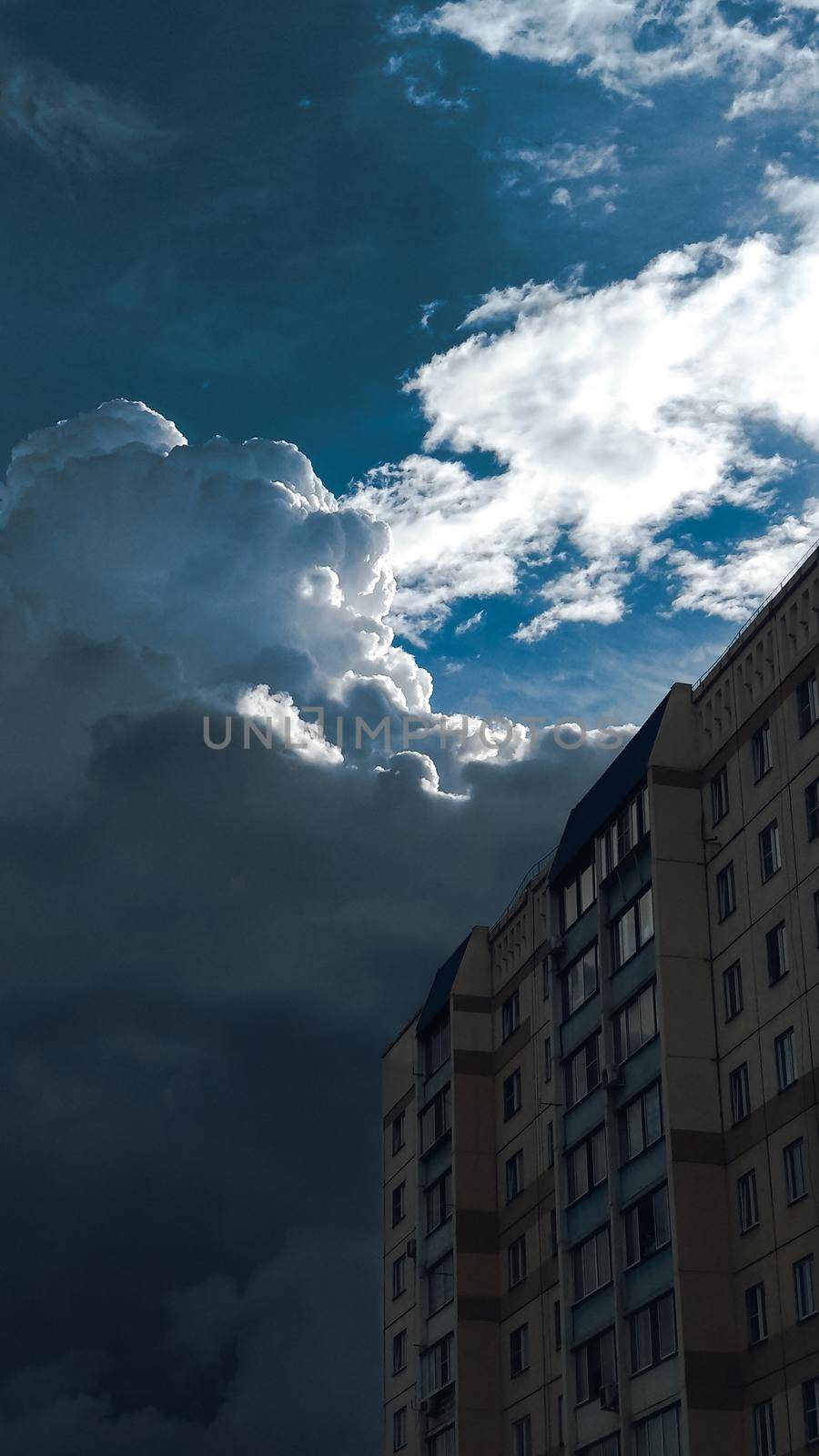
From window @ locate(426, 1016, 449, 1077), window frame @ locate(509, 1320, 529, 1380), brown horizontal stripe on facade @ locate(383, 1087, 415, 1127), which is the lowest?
window frame @ locate(509, 1320, 529, 1380)

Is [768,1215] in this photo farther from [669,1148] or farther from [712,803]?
[712,803]

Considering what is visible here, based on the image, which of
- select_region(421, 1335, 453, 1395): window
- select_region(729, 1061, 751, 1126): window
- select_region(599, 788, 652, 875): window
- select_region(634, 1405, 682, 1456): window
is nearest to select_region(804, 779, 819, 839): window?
select_region(729, 1061, 751, 1126): window

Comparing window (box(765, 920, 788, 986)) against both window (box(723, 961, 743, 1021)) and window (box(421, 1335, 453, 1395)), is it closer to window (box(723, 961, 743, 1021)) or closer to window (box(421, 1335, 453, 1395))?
window (box(723, 961, 743, 1021))

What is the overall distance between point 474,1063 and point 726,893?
25683mm

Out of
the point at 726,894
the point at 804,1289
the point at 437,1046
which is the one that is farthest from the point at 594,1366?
the point at 437,1046

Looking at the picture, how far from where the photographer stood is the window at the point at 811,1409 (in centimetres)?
5022

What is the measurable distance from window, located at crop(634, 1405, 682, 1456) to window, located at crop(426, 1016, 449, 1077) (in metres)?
28.5

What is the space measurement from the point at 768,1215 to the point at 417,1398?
33.4m

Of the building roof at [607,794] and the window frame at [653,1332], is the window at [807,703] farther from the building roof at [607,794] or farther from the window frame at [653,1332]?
the window frame at [653,1332]

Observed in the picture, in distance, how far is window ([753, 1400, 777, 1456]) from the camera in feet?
172

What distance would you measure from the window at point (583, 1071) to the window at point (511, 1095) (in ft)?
32.1

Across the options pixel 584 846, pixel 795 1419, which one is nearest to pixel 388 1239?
pixel 584 846

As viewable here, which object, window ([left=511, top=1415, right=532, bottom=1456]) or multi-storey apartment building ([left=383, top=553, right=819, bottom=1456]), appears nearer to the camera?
multi-storey apartment building ([left=383, top=553, right=819, bottom=1456])

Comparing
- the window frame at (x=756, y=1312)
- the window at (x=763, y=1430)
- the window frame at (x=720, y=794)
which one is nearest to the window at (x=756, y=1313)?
the window frame at (x=756, y=1312)
